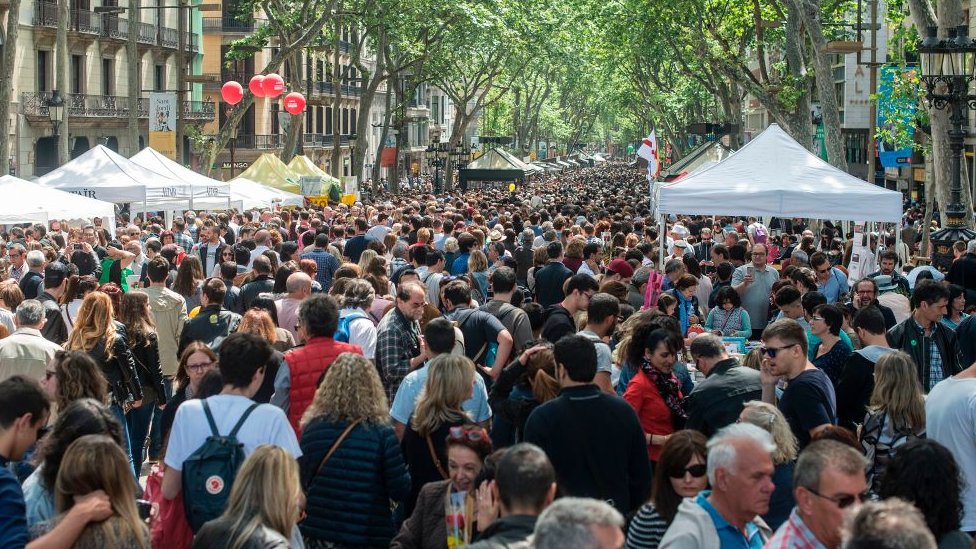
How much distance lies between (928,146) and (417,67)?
2262 centimetres

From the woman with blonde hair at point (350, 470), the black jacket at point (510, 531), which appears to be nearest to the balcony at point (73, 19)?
the woman with blonde hair at point (350, 470)

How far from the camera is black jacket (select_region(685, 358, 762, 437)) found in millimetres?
6504

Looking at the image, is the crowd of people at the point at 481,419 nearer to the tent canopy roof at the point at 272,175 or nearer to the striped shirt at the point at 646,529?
the striped shirt at the point at 646,529

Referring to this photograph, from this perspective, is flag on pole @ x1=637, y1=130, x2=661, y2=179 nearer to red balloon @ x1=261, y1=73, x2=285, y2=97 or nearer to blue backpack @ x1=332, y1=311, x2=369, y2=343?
red balloon @ x1=261, y1=73, x2=285, y2=97

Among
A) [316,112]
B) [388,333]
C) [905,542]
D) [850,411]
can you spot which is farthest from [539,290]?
[316,112]

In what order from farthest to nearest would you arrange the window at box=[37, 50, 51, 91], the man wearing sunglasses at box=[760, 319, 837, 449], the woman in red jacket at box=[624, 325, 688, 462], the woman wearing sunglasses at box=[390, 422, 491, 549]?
the window at box=[37, 50, 51, 91], the woman in red jacket at box=[624, 325, 688, 462], the man wearing sunglasses at box=[760, 319, 837, 449], the woman wearing sunglasses at box=[390, 422, 491, 549]

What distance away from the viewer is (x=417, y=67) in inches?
1934

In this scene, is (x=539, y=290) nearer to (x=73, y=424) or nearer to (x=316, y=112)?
(x=73, y=424)

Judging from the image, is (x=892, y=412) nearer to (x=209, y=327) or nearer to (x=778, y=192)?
(x=209, y=327)

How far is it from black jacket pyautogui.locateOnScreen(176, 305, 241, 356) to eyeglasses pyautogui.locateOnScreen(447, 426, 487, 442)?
3.88 meters

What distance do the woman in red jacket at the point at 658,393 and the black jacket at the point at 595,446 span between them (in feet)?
3.43

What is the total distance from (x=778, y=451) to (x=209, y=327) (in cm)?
462

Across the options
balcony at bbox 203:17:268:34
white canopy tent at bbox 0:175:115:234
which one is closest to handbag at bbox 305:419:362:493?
white canopy tent at bbox 0:175:115:234

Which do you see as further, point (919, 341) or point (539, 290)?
point (539, 290)
